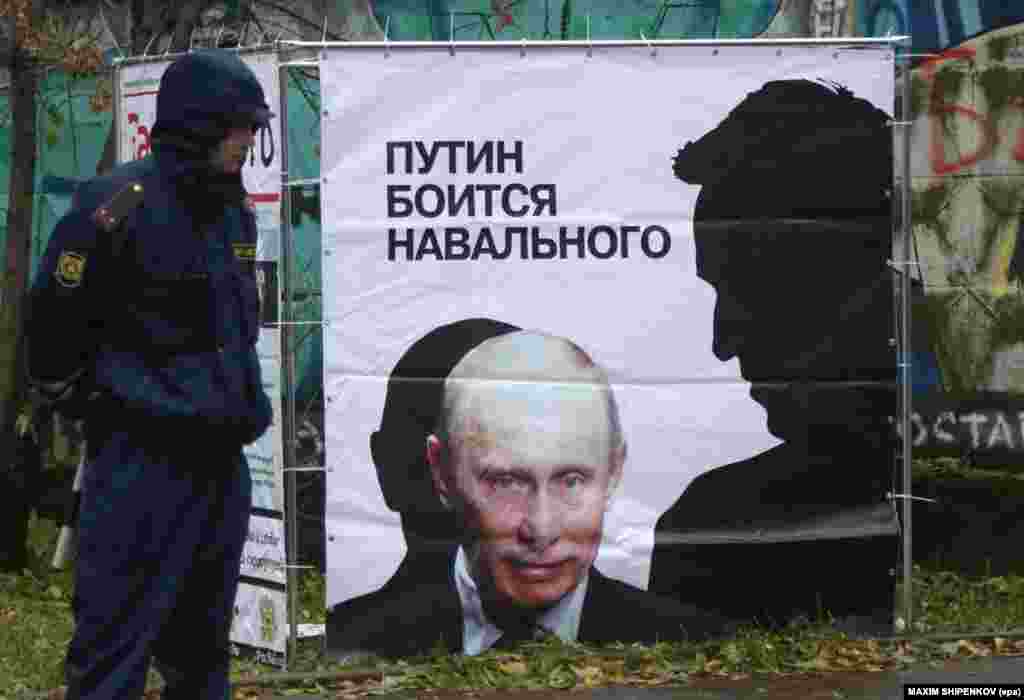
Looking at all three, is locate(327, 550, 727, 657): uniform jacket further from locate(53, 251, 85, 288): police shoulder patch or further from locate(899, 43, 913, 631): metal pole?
locate(53, 251, 85, 288): police shoulder patch

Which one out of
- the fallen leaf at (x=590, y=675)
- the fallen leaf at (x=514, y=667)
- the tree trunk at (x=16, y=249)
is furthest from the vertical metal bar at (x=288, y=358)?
the tree trunk at (x=16, y=249)

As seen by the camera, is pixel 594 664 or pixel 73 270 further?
pixel 594 664

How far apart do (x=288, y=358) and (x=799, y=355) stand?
2106 mm

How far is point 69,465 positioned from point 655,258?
536cm

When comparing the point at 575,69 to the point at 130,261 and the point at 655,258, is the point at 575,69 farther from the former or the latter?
the point at 130,261

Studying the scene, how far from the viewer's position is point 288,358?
7.35 meters

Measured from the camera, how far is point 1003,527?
9.09 m

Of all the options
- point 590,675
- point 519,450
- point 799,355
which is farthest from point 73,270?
point 799,355

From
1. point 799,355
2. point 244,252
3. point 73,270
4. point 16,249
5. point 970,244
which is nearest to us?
point 73,270

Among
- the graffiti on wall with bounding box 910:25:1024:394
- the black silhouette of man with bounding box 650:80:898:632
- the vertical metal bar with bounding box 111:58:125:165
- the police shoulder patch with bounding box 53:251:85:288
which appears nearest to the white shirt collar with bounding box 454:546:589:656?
the black silhouette of man with bounding box 650:80:898:632

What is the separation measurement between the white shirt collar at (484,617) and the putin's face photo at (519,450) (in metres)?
0.05

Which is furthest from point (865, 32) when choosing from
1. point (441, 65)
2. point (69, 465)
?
point (69, 465)

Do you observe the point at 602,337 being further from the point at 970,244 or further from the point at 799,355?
the point at 970,244

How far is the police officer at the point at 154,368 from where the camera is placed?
4.73 meters
